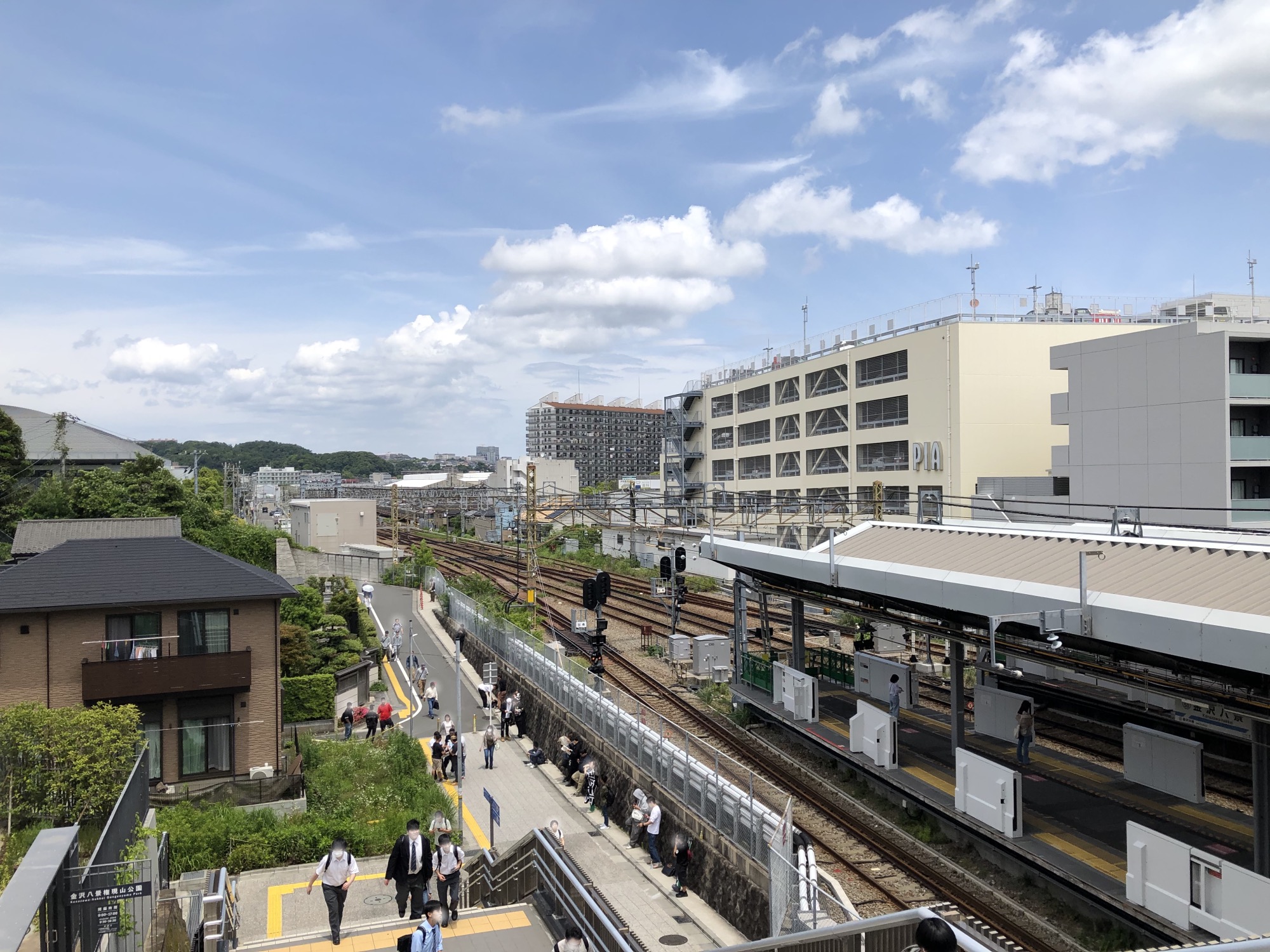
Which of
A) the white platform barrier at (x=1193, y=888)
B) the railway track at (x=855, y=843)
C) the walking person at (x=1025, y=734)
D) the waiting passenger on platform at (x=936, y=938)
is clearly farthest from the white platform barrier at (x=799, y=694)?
the waiting passenger on platform at (x=936, y=938)

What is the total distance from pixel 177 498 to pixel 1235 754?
40.9 meters

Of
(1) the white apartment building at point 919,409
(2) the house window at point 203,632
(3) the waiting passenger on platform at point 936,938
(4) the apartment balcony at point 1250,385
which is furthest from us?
(1) the white apartment building at point 919,409

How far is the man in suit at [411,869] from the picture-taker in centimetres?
1162

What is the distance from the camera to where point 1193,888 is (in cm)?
1026

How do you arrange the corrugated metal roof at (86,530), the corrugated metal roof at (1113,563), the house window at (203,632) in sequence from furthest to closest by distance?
the corrugated metal roof at (86,530)
the house window at (203,632)
the corrugated metal roof at (1113,563)

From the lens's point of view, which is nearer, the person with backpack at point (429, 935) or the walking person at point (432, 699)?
the person with backpack at point (429, 935)

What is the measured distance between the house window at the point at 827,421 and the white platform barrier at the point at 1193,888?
129 ft

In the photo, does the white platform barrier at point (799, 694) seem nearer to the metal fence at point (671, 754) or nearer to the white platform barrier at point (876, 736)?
the white platform barrier at point (876, 736)

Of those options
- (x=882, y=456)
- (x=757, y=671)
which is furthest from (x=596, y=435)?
(x=757, y=671)

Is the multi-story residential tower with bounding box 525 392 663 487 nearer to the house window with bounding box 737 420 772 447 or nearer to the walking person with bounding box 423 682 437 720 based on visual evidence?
the house window with bounding box 737 420 772 447

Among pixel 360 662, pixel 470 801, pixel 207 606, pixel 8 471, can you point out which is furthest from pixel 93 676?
pixel 8 471

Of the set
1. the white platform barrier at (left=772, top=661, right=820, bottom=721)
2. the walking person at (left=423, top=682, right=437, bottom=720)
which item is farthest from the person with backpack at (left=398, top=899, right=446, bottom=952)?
the walking person at (left=423, top=682, right=437, bottom=720)

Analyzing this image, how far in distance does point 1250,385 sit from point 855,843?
24.2 metres

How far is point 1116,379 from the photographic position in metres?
34.1
